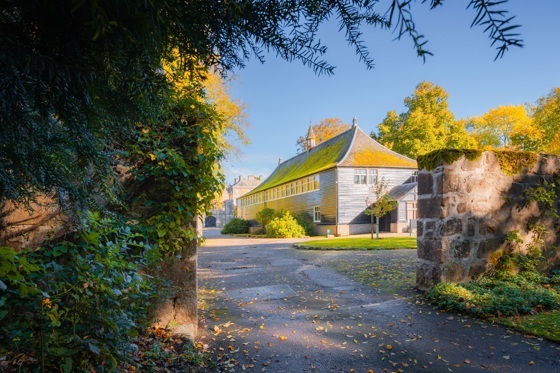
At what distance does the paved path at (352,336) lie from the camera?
10.7 feet

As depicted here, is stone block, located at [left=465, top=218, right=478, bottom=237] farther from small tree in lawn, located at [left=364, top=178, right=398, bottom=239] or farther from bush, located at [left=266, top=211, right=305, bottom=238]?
bush, located at [left=266, top=211, right=305, bottom=238]

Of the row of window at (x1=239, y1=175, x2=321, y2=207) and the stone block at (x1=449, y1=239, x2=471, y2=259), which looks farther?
the row of window at (x1=239, y1=175, x2=321, y2=207)

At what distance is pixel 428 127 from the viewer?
33.8 metres

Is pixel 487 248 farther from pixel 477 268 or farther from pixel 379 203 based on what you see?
pixel 379 203

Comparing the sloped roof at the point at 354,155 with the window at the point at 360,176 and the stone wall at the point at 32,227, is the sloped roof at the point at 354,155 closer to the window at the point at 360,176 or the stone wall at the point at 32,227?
the window at the point at 360,176

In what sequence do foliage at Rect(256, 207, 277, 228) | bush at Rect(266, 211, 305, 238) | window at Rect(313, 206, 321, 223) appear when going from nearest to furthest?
1. bush at Rect(266, 211, 305, 238)
2. window at Rect(313, 206, 321, 223)
3. foliage at Rect(256, 207, 277, 228)

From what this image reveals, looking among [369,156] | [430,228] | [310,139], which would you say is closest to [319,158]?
[369,156]

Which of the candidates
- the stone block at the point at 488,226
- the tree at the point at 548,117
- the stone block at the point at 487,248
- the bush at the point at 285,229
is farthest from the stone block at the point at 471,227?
the tree at the point at 548,117

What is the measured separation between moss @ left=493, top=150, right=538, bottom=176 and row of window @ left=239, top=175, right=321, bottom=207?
2483 centimetres

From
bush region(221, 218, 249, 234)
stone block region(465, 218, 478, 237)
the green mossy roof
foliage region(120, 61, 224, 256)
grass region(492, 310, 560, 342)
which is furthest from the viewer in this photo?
bush region(221, 218, 249, 234)

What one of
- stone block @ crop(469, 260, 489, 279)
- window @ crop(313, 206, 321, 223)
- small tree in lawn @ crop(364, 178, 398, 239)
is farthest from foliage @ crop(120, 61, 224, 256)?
window @ crop(313, 206, 321, 223)

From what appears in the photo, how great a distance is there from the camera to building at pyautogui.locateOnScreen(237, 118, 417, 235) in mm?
28703

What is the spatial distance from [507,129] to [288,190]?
26.6 metres

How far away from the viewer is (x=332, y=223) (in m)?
29.3
